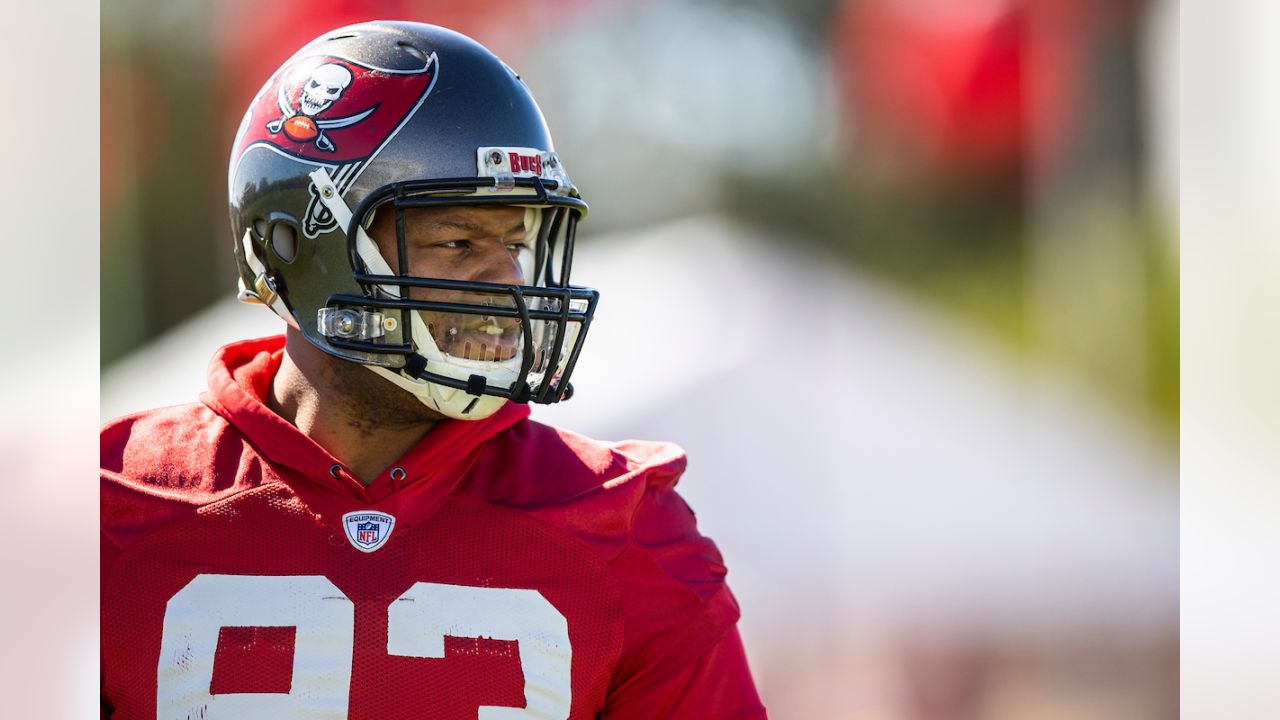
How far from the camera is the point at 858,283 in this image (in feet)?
10.8

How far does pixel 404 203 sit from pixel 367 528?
0.41 meters

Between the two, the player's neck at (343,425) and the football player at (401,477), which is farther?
the player's neck at (343,425)

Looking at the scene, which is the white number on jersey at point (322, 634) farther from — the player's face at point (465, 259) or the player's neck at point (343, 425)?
the player's face at point (465, 259)

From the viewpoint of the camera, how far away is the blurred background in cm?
307

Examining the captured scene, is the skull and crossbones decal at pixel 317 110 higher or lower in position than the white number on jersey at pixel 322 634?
higher

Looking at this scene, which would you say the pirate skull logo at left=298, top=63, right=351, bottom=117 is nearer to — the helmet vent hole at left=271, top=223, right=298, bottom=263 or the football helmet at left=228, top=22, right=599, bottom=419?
the football helmet at left=228, top=22, right=599, bottom=419

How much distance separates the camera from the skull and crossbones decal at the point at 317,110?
164 cm

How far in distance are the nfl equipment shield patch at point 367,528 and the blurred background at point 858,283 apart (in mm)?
1584
